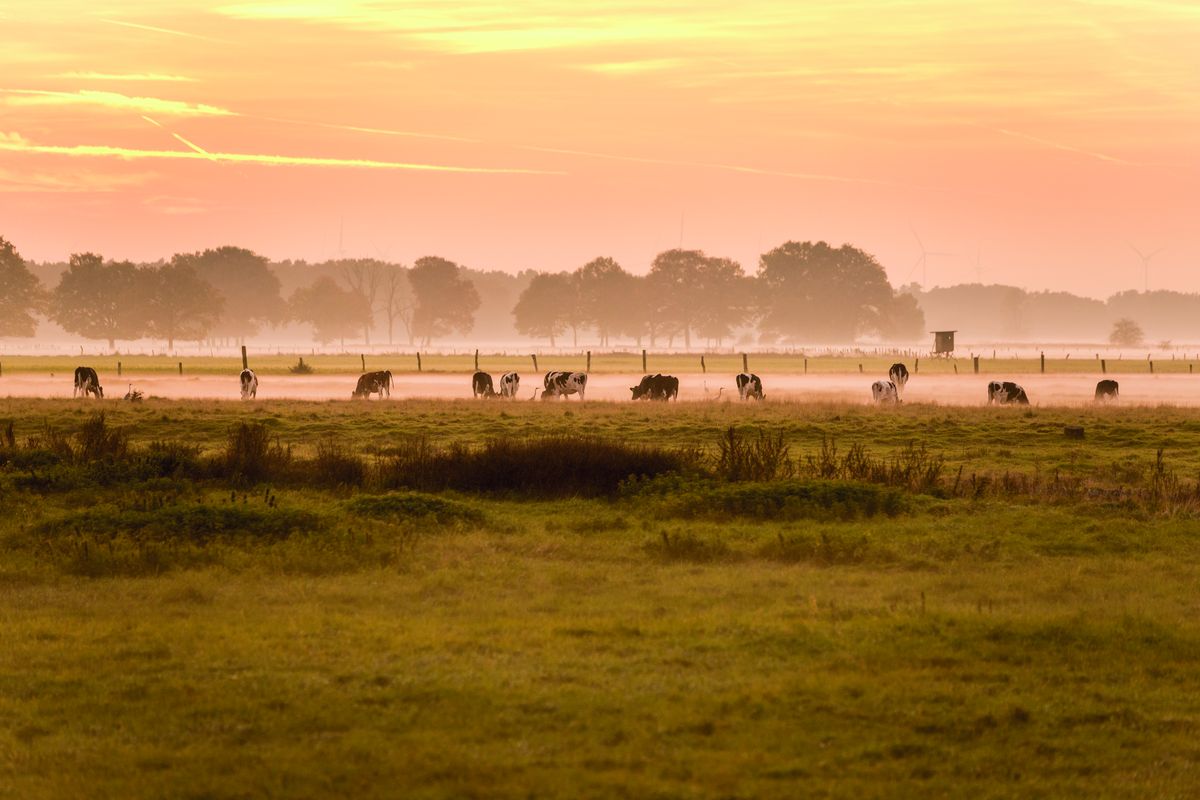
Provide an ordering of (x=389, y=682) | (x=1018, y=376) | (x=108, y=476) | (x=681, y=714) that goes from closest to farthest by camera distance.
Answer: (x=681, y=714) < (x=389, y=682) < (x=108, y=476) < (x=1018, y=376)

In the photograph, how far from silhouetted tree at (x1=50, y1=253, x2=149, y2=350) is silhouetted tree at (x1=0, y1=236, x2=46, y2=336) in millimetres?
2901

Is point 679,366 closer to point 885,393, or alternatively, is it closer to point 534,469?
point 885,393

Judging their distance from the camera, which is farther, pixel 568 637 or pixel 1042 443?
pixel 1042 443

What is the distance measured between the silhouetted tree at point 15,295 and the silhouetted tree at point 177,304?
14.3 meters

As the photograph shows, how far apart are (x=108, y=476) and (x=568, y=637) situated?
13.1m

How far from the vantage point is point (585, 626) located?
13422 mm

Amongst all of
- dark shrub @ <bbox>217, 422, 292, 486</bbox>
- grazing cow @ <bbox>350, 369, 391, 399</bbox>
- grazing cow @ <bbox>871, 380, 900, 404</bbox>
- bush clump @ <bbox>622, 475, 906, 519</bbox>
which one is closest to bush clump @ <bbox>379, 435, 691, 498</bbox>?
bush clump @ <bbox>622, 475, 906, 519</bbox>

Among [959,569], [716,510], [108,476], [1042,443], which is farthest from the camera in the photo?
[1042,443]

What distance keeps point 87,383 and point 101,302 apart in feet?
420

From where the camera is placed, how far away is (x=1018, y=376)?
86.1 m

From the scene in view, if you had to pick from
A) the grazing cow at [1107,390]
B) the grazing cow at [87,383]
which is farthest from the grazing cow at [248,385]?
the grazing cow at [1107,390]

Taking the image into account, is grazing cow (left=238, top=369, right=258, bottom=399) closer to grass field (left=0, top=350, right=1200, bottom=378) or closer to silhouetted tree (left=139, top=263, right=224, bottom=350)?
grass field (left=0, top=350, right=1200, bottom=378)

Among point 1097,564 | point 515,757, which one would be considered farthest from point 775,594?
point 515,757

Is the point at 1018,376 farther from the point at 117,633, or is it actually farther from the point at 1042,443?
the point at 117,633
